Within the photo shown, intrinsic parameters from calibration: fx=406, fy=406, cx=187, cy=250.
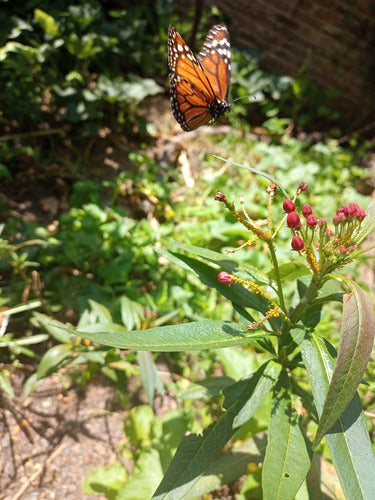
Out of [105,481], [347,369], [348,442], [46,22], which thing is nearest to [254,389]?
[348,442]

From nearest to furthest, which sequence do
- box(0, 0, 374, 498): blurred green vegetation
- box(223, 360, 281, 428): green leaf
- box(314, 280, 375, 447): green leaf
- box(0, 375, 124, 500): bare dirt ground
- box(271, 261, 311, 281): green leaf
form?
box(314, 280, 375, 447): green leaf → box(223, 360, 281, 428): green leaf → box(271, 261, 311, 281): green leaf → box(0, 375, 124, 500): bare dirt ground → box(0, 0, 374, 498): blurred green vegetation

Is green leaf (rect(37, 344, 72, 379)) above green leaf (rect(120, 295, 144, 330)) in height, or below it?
below

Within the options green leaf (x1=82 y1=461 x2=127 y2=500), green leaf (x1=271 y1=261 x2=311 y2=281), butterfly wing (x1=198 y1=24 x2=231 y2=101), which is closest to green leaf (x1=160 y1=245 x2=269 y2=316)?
green leaf (x1=271 y1=261 x2=311 y2=281)

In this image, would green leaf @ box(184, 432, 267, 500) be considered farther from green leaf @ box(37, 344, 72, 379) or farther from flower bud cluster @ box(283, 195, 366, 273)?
flower bud cluster @ box(283, 195, 366, 273)

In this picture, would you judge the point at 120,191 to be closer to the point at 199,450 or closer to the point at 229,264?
the point at 229,264

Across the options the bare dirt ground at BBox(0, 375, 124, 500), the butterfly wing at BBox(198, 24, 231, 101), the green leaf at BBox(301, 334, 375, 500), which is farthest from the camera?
the butterfly wing at BBox(198, 24, 231, 101)

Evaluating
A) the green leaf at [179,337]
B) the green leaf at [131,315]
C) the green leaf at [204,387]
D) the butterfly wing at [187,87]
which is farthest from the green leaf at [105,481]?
the butterfly wing at [187,87]

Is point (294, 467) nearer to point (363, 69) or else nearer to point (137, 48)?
point (137, 48)
